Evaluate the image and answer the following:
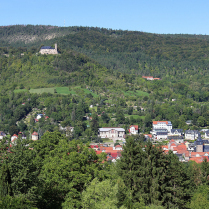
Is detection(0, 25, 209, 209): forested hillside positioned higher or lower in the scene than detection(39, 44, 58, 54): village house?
lower

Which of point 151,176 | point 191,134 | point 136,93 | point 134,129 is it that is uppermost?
point 136,93

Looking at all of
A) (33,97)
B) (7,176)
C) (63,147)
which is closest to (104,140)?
(33,97)

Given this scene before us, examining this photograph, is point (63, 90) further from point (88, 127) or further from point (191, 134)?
point (191, 134)

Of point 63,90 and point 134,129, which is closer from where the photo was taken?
point 134,129

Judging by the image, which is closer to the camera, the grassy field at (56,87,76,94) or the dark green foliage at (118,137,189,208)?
the dark green foliage at (118,137,189,208)

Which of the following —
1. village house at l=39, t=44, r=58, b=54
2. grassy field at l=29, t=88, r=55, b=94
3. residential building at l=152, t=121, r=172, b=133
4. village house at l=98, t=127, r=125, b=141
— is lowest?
village house at l=98, t=127, r=125, b=141

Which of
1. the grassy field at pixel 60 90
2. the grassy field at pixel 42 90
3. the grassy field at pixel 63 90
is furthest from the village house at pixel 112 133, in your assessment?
the grassy field at pixel 42 90

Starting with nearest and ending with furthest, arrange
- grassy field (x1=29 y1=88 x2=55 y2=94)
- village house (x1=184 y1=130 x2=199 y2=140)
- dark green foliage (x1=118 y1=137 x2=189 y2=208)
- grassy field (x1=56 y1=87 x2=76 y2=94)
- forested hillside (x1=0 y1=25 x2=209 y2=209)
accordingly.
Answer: forested hillside (x1=0 y1=25 x2=209 y2=209) → dark green foliage (x1=118 y1=137 x2=189 y2=208) → village house (x1=184 y1=130 x2=199 y2=140) → grassy field (x1=29 y1=88 x2=55 y2=94) → grassy field (x1=56 y1=87 x2=76 y2=94)

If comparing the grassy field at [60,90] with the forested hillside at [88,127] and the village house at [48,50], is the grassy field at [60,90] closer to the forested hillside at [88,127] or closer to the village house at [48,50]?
the forested hillside at [88,127]

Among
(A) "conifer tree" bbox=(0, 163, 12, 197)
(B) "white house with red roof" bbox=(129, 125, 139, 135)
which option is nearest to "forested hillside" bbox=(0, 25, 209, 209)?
(A) "conifer tree" bbox=(0, 163, 12, 197)

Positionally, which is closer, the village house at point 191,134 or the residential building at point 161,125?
the village house at point 191,134

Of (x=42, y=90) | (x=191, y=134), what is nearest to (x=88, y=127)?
(x=191, y=134)

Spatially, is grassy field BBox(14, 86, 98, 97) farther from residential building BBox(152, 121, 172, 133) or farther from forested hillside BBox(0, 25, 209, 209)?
residential building BBox(152, 121, 172, 133)

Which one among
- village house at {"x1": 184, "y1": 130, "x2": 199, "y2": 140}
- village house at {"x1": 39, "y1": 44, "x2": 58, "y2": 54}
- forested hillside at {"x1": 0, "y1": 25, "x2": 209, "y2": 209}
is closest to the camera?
forested hillside at {"x1": 0, "y1": 25, "x2": 209, "y2": 209}
